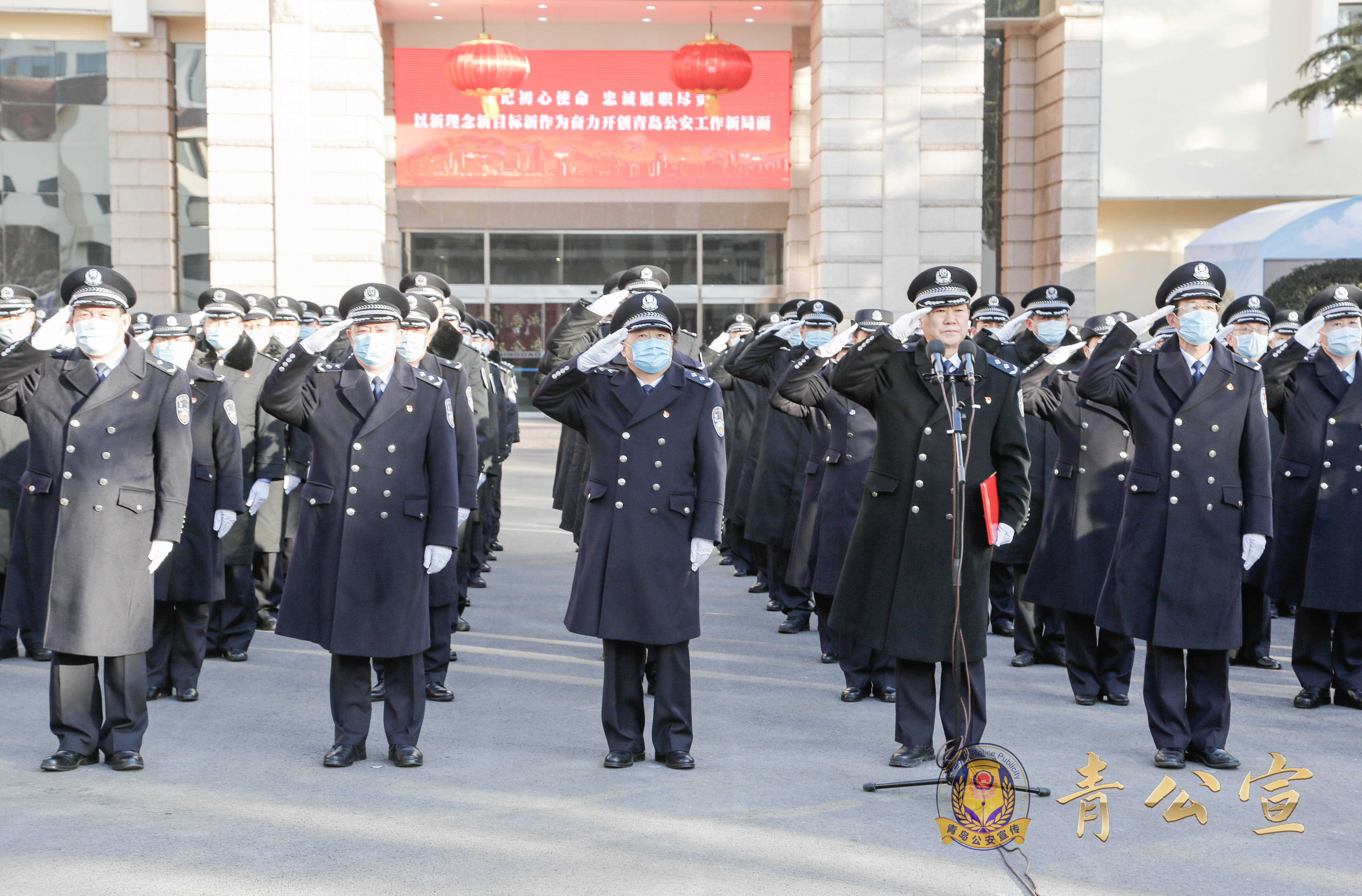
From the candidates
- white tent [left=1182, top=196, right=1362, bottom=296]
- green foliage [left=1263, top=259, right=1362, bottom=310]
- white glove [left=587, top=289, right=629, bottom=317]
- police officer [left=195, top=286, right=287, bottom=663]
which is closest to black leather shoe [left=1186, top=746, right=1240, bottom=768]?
white glove [left=587, top=289, right=629, bottom=317]

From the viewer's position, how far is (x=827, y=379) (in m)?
7.18

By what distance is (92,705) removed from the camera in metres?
5.52

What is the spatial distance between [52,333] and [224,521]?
1.27 m

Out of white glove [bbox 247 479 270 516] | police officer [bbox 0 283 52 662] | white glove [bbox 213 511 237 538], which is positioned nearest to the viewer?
white glove [bbox 213 511 237 538]

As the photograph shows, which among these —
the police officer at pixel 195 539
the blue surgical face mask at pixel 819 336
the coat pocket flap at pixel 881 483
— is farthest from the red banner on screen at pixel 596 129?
the coat pocket flap at pixel 881 483

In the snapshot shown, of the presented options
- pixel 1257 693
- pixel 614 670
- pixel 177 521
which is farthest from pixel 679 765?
pixel 1257 693

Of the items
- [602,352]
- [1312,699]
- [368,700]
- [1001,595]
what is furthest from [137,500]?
[1312,699]

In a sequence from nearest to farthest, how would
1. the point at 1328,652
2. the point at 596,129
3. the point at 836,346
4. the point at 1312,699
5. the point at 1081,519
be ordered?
the point at 836,346 → the point at 1312,699 → the point at 1328,652 → the point at 1081,519 → the point at 596,129

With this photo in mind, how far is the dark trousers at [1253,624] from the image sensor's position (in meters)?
7.68

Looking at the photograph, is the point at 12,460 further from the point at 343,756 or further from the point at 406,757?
the point at 406,757

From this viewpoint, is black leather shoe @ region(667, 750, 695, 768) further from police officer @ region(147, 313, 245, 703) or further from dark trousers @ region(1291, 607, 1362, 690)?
dark trousers @ region(1291, 607, 1362, 690)

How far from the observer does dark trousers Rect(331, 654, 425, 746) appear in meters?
5.57

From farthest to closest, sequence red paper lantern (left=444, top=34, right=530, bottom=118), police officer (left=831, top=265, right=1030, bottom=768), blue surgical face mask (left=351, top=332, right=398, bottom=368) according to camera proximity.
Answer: red paper lantern (left=444, top=34, right=530, bottom=118), blue surgical face mask (left=351, top=332, right=398, bottom=368), police officer (left=831, top=265, right=1030, bottom=768)

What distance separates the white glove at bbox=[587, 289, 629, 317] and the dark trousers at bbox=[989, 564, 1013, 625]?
3570 mm
